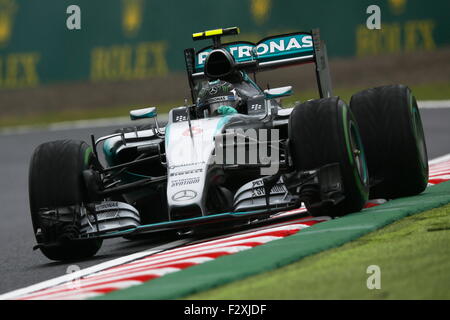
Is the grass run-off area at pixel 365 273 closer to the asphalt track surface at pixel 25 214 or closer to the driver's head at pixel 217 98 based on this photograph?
the asphalt track surface at pixel 25 214

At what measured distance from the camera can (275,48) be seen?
998 centimetres

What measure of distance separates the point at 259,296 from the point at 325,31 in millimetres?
21236

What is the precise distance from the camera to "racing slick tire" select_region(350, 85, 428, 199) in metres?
8.52

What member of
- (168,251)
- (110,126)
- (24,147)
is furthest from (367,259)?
(110,126)

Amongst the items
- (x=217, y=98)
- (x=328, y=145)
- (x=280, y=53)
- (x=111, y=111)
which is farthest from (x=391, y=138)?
(x=111, y=111)

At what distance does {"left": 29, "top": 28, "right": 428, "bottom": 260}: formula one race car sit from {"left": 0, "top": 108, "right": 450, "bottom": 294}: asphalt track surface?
0.28m

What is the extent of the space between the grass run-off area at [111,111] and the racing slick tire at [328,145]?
1653 cm

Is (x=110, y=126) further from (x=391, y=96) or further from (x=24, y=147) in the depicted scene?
(x=391, y=96)

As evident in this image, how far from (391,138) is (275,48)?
1.92 m

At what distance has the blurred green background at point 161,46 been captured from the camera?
83.6ft

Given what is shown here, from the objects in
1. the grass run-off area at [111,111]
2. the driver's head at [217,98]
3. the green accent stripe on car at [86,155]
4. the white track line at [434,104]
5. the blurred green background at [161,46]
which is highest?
the driver's head at [217,98]

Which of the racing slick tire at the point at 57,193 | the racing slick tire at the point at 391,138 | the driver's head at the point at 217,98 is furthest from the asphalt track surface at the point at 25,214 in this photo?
the racing slick tire at the point at 391,138

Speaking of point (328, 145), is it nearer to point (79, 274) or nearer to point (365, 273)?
point (79, 274)

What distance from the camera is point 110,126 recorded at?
82.0ft
